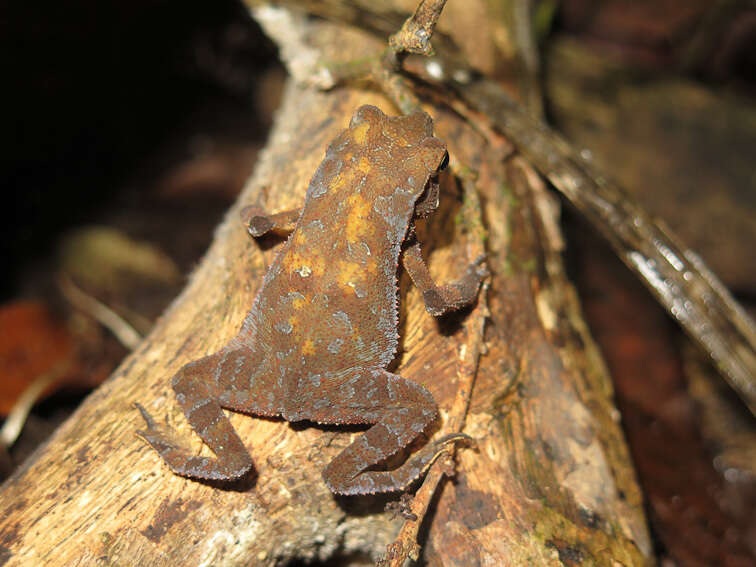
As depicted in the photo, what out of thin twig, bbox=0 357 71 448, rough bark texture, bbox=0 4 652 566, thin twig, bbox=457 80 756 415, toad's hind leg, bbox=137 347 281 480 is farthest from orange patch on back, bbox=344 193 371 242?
thin twig, bbox=0 357 71 448

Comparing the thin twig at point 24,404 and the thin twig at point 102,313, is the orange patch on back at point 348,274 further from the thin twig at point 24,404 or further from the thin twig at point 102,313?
the thin twig at point 24,404

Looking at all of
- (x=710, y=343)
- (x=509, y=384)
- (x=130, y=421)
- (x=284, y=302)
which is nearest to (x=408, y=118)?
(x=284, y=302)

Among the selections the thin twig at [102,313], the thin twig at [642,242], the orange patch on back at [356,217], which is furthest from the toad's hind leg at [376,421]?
the thin twig at [102,313]

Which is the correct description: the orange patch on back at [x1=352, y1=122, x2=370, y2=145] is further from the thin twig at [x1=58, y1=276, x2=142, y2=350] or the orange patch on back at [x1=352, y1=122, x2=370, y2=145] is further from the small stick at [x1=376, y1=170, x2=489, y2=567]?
the thin twig at [x1=58, y1=276, x2=142, y2=350]

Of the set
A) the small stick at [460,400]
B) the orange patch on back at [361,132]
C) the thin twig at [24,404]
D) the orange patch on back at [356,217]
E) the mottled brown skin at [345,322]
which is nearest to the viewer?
the small stick at [460,400]

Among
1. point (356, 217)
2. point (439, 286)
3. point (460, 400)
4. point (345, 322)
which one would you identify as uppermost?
point (356, 217)

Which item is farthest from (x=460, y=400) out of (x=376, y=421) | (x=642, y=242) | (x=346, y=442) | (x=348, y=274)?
(x=642, y=242)

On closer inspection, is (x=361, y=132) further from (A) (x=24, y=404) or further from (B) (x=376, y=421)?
(A) (x=24, y=404)

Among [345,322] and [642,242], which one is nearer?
[345,322]
